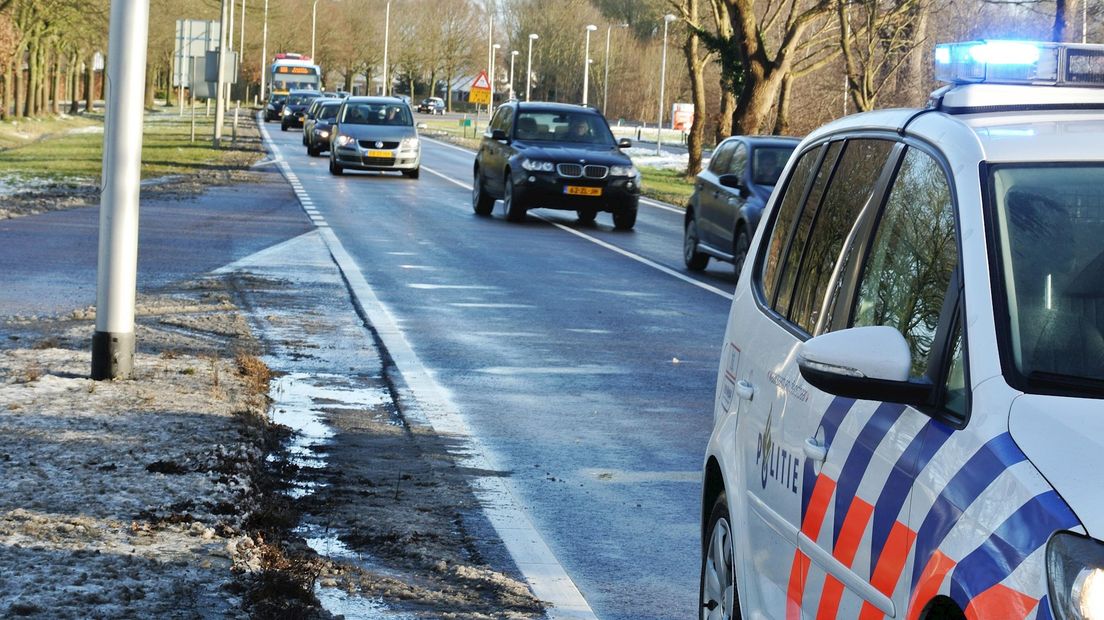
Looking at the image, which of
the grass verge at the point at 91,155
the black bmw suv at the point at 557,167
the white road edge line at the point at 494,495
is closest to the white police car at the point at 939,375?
the white road edge line at the point at 494,495

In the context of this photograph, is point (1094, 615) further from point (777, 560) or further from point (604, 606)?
point (604, 606)

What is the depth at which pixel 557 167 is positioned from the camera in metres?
25.0

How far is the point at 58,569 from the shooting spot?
5145 millimetres

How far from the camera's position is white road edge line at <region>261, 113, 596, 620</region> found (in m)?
5.56

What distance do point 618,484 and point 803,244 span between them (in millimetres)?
3137

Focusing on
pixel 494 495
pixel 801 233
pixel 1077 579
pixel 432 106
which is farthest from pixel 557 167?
pixel 432 106

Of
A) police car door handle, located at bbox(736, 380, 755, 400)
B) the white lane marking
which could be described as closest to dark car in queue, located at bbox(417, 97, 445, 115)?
the white lane marking

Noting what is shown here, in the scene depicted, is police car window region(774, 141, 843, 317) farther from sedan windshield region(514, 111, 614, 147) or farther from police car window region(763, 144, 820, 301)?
sedan windshield region(514, 111, 614, 147)

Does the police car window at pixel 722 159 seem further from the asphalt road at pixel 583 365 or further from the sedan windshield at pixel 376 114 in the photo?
the sedan windshield at pixel 376 114

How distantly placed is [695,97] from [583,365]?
34.3m

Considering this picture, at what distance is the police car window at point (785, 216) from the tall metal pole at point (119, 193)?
15.4 feet

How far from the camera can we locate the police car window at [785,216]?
4789 mm

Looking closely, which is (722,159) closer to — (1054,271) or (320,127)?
(1054,271)

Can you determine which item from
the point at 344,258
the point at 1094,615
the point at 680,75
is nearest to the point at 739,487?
the point at 1094,615
